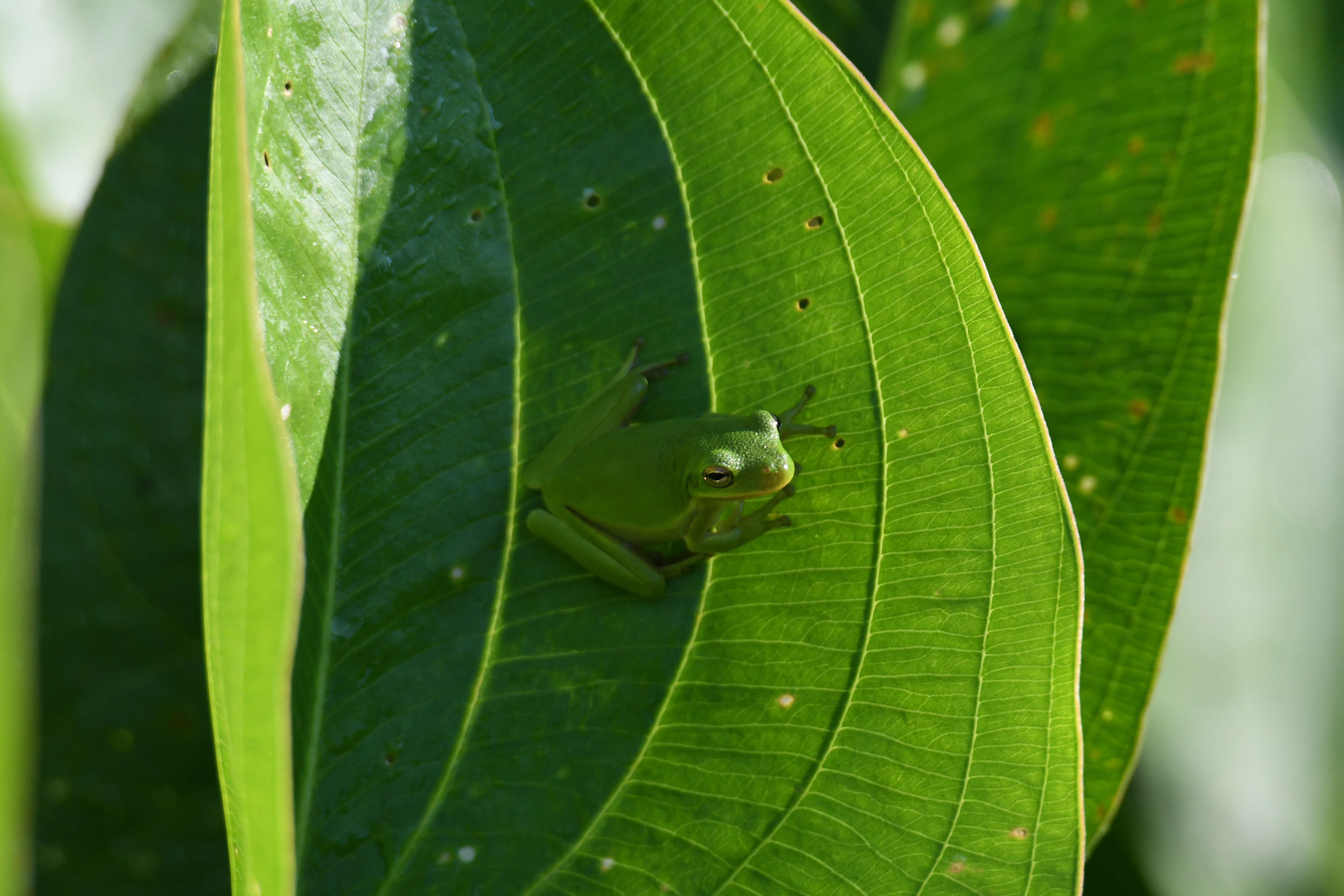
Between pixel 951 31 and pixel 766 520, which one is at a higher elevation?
pixel 951 31

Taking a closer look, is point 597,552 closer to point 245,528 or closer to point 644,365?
point 644,365

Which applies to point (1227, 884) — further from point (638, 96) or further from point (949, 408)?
point (638, 96)

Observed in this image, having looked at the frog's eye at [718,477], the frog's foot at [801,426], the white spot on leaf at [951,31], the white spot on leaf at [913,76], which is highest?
the white spot on leaf at [951,31]

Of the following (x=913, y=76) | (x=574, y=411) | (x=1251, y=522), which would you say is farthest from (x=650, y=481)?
(x=1251, y=522)

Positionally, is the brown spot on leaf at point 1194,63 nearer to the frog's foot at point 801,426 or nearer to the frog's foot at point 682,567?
the frog's foot at point 801,426

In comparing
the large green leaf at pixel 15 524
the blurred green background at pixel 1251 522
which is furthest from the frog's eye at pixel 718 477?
the blurred green background at pixel 1251 522

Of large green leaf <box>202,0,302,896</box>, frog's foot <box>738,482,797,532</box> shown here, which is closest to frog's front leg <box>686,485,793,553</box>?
frog's foot <box>738,482,797,532</box>
